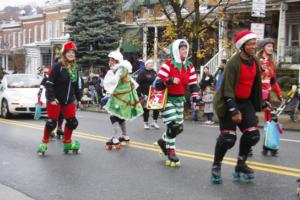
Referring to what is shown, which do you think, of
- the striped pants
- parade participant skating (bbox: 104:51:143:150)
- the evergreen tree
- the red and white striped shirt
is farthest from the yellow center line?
the evergreen tree

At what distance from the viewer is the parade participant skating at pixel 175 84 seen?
27.5 ft

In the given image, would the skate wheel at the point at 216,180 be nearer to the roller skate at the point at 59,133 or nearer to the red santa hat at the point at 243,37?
the red santa hat at the point at 243,37

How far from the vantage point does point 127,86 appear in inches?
423

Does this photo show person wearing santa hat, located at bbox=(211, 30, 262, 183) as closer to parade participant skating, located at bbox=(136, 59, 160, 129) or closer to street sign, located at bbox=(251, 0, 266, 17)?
parade participant skating, located at bbox=(136, 59, 160, 129)

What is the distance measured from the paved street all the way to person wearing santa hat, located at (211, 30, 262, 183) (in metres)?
0.54

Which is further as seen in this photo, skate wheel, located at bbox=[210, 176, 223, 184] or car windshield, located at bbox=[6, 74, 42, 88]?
car windshield, located at bbox=[6, 74, 42, 88]

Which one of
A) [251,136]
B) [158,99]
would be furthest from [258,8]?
[251,136]

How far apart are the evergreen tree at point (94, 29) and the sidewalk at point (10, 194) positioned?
3068 cm

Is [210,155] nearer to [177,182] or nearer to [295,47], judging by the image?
[177,182]

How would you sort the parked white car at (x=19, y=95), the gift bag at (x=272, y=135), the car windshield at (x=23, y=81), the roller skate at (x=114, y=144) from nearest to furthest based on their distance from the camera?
1. the gift bag at (x=272, y=135)
2. the roller skate at (x=114, y=144)
3. the parked white car at (x=19, y=95)
4. the car windshield at (x=23, y=81)

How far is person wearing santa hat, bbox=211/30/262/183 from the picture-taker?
6.81 meters

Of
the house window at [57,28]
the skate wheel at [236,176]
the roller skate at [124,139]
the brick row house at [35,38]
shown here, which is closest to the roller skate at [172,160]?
the skate wheel at [236,176]

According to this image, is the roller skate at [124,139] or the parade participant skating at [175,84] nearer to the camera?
the parade participant skating at [175,84]

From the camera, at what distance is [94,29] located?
124ft
